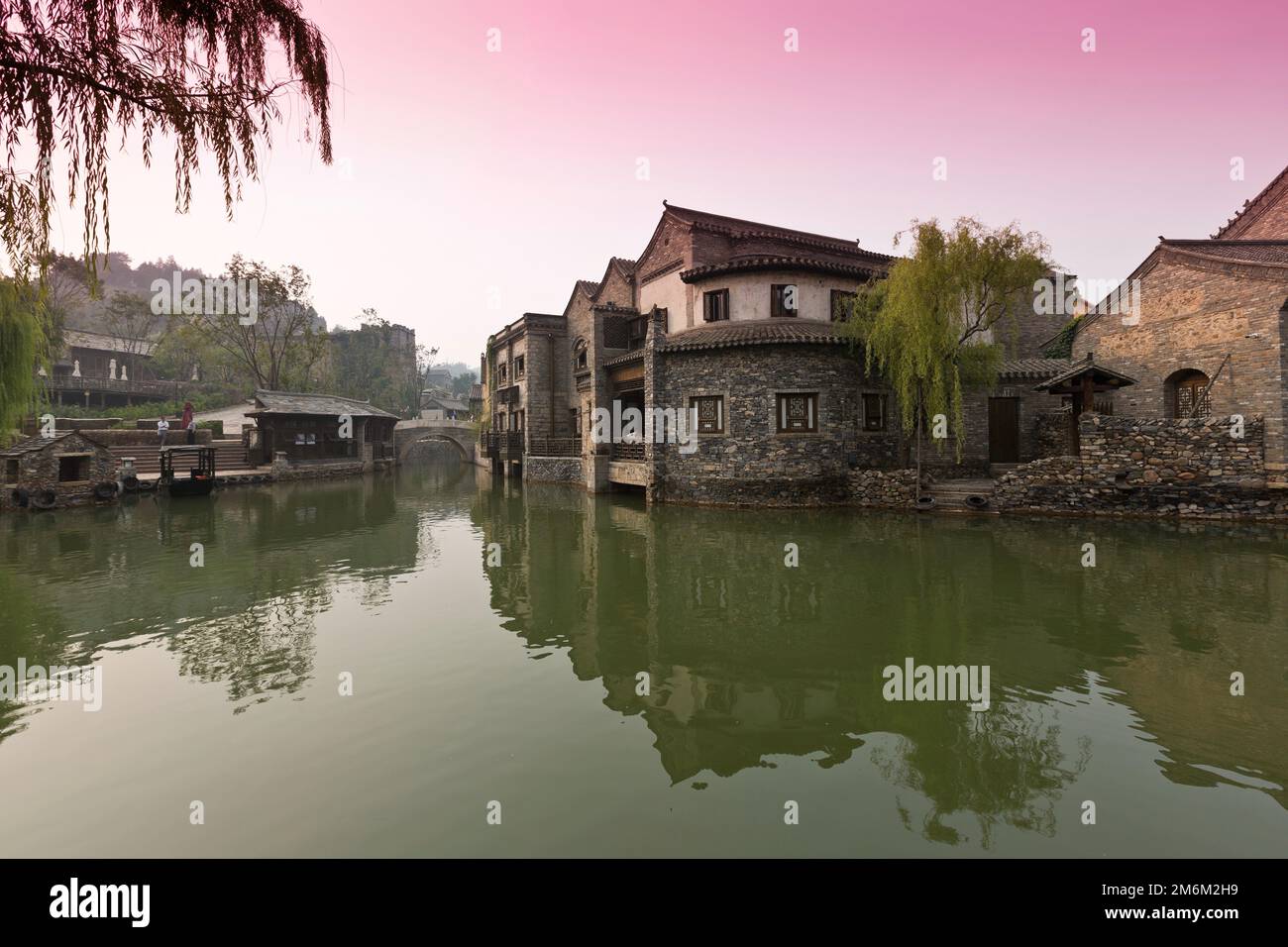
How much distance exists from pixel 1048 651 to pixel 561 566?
317 inches

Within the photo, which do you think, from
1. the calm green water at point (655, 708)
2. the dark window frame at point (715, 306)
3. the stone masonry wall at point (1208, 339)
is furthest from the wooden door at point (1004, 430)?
the dark window frame at point (715, 306)

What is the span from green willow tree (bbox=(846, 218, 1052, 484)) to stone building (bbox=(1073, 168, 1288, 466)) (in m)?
4.36

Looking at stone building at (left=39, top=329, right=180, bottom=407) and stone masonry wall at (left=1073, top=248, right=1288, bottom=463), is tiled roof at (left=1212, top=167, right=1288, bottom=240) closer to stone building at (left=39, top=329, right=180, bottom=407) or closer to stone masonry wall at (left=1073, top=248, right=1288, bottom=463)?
stone masonry wall at (left=1073, top=248, right=1288, bottom=463)

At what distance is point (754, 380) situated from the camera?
64.9ft

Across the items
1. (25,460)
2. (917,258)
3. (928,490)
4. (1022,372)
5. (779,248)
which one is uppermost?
(779,248)

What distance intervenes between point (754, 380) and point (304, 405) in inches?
1142

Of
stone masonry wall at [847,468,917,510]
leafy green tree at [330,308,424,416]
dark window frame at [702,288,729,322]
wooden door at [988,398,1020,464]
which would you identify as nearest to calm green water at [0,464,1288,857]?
stone masonry wall at [847,468,917,510]

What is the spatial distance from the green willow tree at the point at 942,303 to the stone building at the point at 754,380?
163cm

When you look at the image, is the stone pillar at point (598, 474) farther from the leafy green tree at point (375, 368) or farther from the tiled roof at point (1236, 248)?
the leafy green tree at point (375, 368)

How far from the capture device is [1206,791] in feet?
13.4

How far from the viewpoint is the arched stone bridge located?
1877 inches

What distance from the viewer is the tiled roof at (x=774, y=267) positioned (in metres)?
20.8
